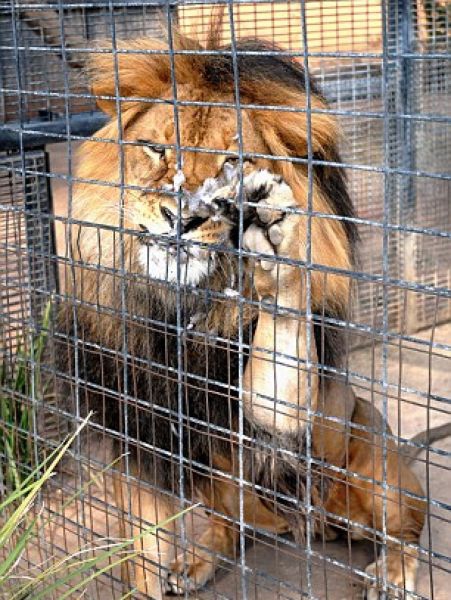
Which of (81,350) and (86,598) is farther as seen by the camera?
(86,598)

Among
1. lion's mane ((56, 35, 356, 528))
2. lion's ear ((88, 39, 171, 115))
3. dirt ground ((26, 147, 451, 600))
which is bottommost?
dirt ground ((26, 147, 451, 600))

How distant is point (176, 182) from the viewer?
84.6 inches

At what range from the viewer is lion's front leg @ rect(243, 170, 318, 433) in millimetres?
1871

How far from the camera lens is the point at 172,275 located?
89.0 inches

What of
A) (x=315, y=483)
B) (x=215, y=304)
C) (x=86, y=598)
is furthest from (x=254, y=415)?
(x=86, y=598)

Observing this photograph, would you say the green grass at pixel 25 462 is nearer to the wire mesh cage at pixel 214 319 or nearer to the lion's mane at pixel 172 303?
the wire mesh cage at pixel 214 319

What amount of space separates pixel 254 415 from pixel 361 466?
2.46ft

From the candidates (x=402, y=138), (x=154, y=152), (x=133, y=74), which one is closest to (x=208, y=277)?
(x=154, y=152)

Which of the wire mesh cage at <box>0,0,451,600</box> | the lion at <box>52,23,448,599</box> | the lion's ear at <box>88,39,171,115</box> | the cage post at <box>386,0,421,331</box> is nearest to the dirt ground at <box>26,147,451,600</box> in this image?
the wire mesh cage at <box>0,0,451,600</box>

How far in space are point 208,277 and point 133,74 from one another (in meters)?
0.62

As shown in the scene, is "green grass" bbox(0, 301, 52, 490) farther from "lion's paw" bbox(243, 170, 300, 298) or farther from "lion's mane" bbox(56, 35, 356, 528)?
"lion's paw" bbox(243, 170, 300, 298)

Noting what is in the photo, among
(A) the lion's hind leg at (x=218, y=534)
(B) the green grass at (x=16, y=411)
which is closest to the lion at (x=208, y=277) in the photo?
(A) the lion's hind leg at (x=218, y=534)

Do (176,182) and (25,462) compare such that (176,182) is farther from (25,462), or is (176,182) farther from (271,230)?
(25,462)

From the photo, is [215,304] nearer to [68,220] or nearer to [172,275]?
[172,275]
